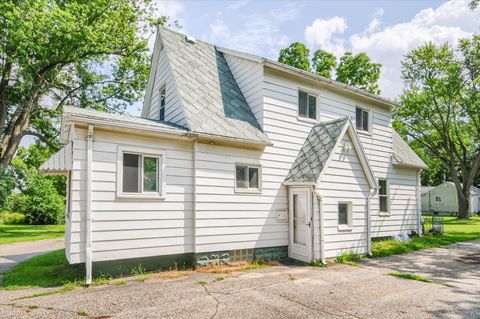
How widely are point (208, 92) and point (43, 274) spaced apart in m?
7.55

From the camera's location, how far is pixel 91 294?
21.4ft

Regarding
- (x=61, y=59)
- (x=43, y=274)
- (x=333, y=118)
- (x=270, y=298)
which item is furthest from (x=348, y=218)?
(x=61, y=59)

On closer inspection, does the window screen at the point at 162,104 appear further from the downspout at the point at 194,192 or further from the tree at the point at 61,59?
the tree at the point at 61,59

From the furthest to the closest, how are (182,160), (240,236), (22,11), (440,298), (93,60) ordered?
(93,60), (22,11), (240,236), (182,160), (440,298)

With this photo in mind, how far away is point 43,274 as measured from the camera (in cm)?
850

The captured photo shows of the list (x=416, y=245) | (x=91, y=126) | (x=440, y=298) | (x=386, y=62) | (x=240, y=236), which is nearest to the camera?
(x=440, y=298)

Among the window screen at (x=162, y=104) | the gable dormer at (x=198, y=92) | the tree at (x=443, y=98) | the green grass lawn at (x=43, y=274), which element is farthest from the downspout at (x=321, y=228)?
the tree at (x=443, y=98)

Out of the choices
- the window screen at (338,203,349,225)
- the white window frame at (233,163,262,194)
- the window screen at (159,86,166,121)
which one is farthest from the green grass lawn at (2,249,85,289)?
the window screen at (338,203,349,225)

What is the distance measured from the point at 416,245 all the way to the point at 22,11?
2175 centimetres

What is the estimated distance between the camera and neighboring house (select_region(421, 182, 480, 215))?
44.2m

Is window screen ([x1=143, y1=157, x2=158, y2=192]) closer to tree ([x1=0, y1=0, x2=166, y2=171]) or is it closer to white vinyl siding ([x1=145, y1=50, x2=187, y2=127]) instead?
white vinyl siding ([x1=145, y1=50, x2=187, y2=127])

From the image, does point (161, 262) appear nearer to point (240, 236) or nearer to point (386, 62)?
point (240, 236)

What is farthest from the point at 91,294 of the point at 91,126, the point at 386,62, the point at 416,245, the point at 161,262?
the point at 386,62

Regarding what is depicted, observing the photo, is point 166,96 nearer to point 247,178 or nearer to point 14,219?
point 247,178
